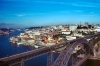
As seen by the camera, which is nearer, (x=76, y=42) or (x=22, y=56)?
(x=22, y=56)

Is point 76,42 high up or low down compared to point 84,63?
up

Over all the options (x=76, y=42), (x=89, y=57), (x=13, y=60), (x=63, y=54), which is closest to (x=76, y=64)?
(x=76, y=42)

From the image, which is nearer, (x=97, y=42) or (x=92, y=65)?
(x=92, y=65)

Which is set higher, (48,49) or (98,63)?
(48,49)

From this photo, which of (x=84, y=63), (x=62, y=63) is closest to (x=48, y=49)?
(x=62, y=63)

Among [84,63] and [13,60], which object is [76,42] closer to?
[84,63]

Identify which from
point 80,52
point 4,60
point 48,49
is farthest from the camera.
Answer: point 80,52

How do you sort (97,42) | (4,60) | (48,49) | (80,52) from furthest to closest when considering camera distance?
(97,42)
(80,52)
(48,49)
(4,60)

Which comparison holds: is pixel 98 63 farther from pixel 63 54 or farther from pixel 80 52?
pixel 63 54

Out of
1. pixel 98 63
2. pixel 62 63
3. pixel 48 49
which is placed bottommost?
pixel 98 63
